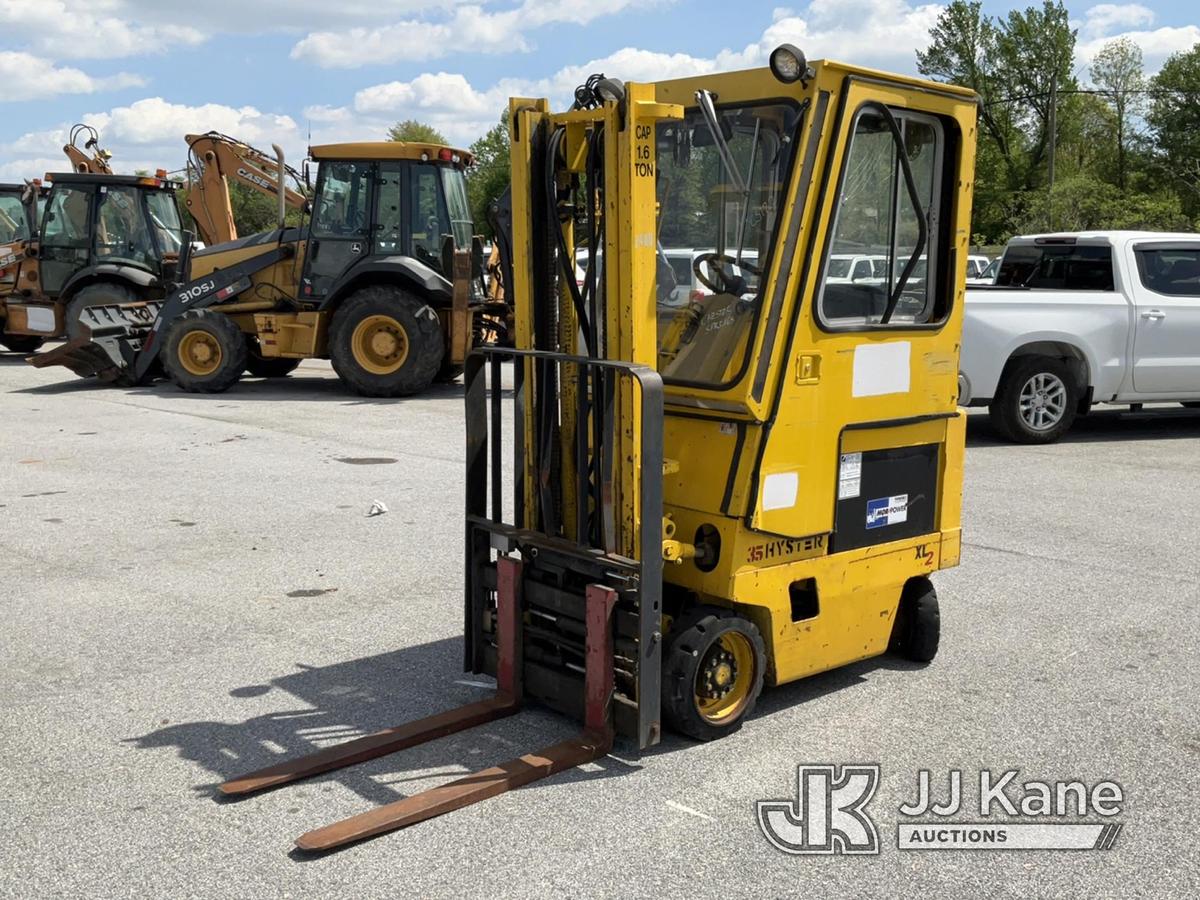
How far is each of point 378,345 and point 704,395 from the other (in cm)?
1140

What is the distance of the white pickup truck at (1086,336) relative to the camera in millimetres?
12023

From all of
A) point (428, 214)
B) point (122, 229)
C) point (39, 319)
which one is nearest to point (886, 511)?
point (428, 214)

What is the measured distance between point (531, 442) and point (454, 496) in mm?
4495

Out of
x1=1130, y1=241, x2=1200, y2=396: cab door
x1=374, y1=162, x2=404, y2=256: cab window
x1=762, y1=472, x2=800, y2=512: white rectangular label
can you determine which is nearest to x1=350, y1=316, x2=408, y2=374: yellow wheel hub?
x1=374, y1=162, x2=404, y2=256: cab window

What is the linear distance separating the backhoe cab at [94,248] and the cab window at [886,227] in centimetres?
1602

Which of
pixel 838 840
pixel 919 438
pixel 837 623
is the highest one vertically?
pixel 919 438

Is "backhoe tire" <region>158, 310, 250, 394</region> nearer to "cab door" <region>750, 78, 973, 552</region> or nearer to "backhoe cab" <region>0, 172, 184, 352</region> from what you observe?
"backhoe cab" <region>0, 172, 184, 352</region>

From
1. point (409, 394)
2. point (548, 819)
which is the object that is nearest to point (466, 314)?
point (409, 394)

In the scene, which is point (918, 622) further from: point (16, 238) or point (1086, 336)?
point (16, 238)

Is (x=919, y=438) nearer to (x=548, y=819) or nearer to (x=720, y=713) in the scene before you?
(x=720, y=713)

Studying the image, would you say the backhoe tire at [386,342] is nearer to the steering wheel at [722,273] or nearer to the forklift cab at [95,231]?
the forklift cab at [95,231]

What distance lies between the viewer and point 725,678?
490cm

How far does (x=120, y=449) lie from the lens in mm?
11719

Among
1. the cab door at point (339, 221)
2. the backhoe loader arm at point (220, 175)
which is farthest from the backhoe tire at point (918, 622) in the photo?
the backhoe loader arm at point (220, 175)
